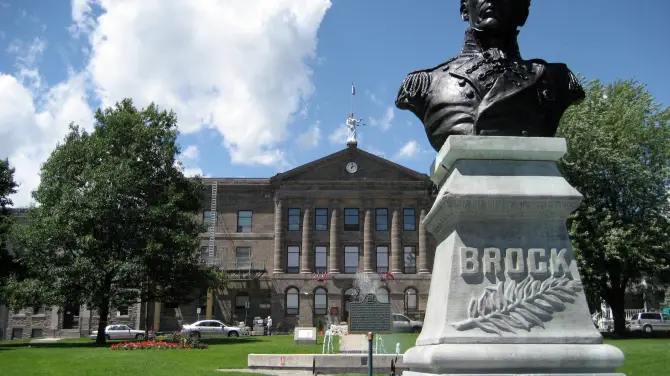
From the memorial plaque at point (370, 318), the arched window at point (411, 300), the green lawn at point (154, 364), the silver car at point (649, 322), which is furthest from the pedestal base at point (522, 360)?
the arched window at point (411, 300)

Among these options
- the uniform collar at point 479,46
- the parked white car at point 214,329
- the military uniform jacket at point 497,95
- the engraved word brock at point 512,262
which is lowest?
the parked white car at point 214,329

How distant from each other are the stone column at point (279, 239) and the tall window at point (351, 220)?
5.72 metres

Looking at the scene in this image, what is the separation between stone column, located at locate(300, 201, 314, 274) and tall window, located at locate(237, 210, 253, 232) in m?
5.06

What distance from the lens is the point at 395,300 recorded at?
2178 inches

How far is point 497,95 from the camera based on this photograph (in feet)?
18.6

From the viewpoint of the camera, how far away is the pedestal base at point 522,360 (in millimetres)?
4754

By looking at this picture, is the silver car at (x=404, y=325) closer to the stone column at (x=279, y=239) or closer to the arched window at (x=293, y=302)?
the arched window at (x=293, y=302)

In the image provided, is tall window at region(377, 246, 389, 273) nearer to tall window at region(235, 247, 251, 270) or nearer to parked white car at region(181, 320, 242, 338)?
tall window at region(235, 247, 251, 270)

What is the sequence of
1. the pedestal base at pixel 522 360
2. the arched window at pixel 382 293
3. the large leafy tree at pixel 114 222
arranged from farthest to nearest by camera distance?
the arched window at pixel 382 293 < the large leafy tree at pixel 114 222 < the pedestal base at pixel 522 360

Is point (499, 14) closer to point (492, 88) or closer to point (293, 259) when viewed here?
point (492, 88)

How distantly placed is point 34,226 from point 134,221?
510 cm

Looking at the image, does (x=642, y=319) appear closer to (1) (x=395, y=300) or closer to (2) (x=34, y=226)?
(1) (x=395, y=300)

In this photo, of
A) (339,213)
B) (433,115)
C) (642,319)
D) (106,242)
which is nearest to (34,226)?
(106,242)

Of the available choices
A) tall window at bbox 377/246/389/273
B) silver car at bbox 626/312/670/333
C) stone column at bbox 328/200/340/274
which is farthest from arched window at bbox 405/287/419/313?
silver car at bbox 626/312/670/333
